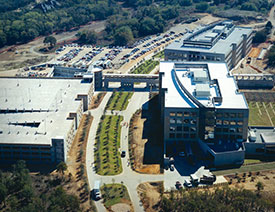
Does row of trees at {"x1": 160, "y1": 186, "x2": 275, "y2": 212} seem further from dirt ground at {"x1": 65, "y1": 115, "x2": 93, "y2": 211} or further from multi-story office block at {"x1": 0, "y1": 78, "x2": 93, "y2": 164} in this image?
multi-story office block at {"x1": 0, "y1": 78, "x2": 93, "y2": 164}

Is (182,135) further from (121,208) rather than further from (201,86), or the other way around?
(121,208)

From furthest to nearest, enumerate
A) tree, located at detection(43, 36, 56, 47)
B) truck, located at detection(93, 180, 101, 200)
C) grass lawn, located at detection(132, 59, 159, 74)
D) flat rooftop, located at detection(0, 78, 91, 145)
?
tree, located at detection(43, 36, 56, 47) → grass lawn, located at detection(132, 59, 159, 74) → flat rooftop, located at detection(0, 78, 91, 145) → truck, located at detection(93, 180, 101, 200)

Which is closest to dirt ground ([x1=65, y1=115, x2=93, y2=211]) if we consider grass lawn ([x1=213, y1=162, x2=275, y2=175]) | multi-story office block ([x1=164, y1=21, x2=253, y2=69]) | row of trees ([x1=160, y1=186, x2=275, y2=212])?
row of trees ([x1=160, y1=186, x2=275, y2=212])

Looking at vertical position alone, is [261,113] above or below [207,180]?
below

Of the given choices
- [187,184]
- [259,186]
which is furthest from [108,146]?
[259,186]

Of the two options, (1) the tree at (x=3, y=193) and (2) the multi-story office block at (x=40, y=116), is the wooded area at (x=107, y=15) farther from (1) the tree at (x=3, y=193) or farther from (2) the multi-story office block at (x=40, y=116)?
(1) the tree at (x=3, y=193)

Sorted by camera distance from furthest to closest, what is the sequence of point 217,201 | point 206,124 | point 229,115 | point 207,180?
point 229,115 → point 206,124 → point 207,180 → point 217,201
